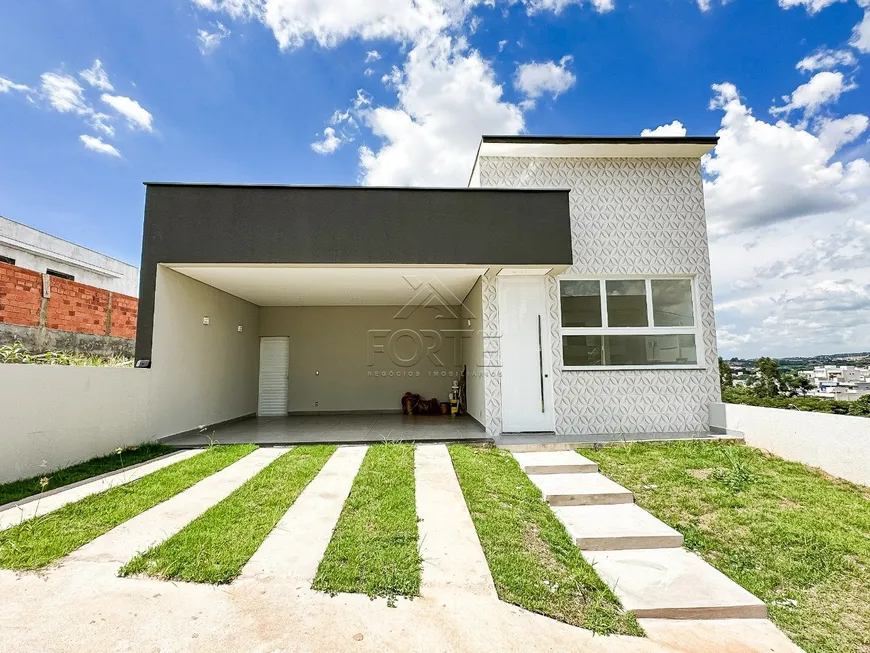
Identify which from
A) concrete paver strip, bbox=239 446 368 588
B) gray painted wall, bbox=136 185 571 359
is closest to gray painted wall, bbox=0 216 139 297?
gray painted wall, bbox=136 185 571 359

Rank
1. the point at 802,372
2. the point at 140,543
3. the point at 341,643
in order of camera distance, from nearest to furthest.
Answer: the point at 341,643, the point at 140,543, the point at 802,372

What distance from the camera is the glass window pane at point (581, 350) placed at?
755 cm

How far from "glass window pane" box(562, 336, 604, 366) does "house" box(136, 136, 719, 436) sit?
0.03m

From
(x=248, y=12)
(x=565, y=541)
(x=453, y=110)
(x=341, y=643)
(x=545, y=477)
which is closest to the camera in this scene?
(x=341, y=643)

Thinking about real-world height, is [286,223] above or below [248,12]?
below

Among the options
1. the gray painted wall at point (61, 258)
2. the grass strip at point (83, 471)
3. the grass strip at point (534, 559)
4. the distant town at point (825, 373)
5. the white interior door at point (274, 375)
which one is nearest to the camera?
the grass strip at point (534, 559)

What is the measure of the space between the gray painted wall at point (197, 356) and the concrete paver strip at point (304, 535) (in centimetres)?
372

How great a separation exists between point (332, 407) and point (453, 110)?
826 centimetres

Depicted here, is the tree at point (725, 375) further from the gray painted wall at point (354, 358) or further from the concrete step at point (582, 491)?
the gray painted wall at point (354, 358)

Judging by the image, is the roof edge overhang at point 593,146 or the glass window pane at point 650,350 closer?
the roof edge overhang at point 593,146

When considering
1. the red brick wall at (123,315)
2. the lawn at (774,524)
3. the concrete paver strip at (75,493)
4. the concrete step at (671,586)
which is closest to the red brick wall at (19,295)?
the red brick wall at (123,315)

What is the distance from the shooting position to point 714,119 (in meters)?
7.95

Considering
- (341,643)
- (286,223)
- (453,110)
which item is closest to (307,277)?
(286,223)

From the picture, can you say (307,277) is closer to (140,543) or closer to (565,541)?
(140,543)
